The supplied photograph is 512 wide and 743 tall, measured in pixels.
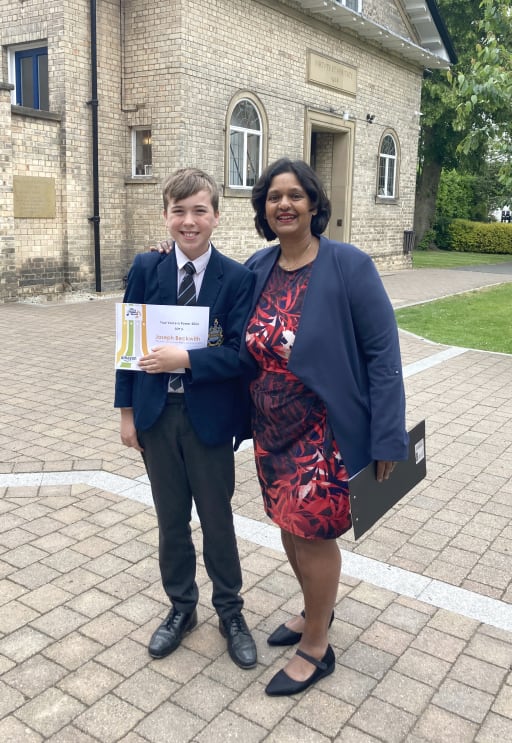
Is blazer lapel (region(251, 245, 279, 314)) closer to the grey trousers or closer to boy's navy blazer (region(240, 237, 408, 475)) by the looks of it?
boy's navy blazer (region(240, 237, 408, 475))

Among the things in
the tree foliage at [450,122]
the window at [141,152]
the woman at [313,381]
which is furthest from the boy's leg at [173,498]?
the window at [141,152]

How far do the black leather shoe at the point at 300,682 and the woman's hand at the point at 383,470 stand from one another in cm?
80

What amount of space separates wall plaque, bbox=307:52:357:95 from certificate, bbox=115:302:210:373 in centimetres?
1596

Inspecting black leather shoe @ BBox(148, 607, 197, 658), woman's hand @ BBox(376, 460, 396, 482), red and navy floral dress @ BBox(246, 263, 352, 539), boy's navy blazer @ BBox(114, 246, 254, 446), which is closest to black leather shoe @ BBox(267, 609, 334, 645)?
black leather shoe @ BBox(148, 607, 197, 658)

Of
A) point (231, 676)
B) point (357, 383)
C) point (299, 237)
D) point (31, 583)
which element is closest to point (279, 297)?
point (299, 237)

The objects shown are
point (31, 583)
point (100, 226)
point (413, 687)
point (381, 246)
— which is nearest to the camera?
point (413, 687)

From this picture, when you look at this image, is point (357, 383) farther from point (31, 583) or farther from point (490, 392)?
point (490, 392)

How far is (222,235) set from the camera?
50.4 ft

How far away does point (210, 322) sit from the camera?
2.88m

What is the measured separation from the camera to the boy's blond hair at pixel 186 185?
9.12 ft

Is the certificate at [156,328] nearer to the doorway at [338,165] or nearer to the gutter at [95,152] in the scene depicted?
the gutter at [95,152]

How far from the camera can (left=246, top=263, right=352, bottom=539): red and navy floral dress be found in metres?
2.71

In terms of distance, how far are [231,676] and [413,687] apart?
28.4 inches

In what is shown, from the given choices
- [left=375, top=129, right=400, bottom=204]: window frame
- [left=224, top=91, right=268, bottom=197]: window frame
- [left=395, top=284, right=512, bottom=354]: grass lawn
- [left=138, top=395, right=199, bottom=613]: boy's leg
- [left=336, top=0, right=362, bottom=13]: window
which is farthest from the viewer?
[left=375, top=129, right=400, bottom=204]: window frame
